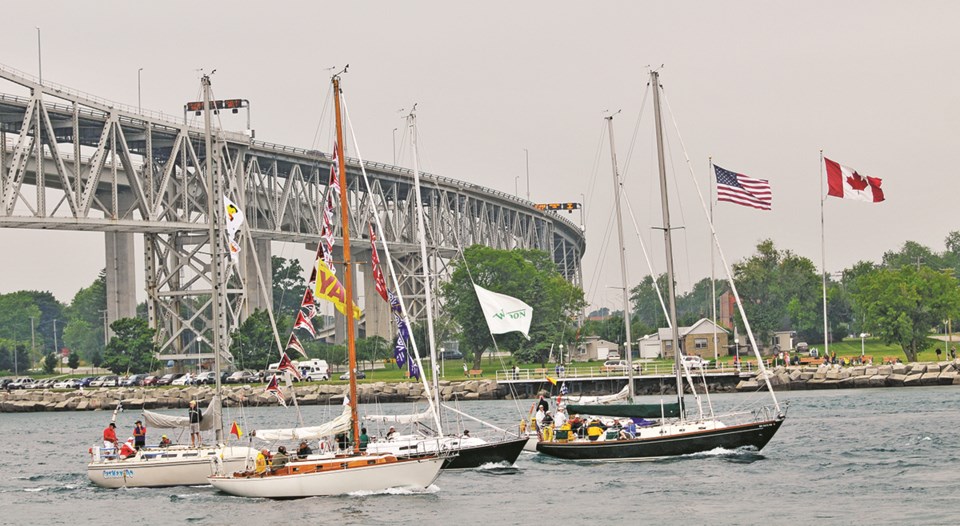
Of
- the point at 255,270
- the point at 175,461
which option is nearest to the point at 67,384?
the point at 255,270

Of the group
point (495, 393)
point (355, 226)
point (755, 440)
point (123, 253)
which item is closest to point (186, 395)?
point (123, 253)

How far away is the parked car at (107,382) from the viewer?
11402cm

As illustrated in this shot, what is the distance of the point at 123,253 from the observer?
4360 inches

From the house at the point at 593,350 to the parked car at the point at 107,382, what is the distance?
158ft

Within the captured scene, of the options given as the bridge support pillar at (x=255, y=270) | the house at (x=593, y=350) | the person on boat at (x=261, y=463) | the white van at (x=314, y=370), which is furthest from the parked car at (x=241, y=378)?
the person on boat at (x=261, y=463)

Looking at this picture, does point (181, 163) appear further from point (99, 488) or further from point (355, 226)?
point (99, 488)

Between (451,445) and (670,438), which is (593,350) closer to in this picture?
(670,438)

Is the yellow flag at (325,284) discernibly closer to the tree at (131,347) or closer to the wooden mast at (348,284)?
the wooden mast at (348,284)

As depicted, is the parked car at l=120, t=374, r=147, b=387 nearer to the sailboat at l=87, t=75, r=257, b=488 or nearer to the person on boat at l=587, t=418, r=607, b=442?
the sailboat at l=87, t=75, r=257, b=488

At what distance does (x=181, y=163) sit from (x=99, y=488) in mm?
65659

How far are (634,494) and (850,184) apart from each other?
106 ft

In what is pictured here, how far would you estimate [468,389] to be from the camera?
98.7 m

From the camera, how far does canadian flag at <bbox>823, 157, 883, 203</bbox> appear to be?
6706cm

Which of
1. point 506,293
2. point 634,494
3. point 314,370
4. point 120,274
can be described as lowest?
point 634,494
